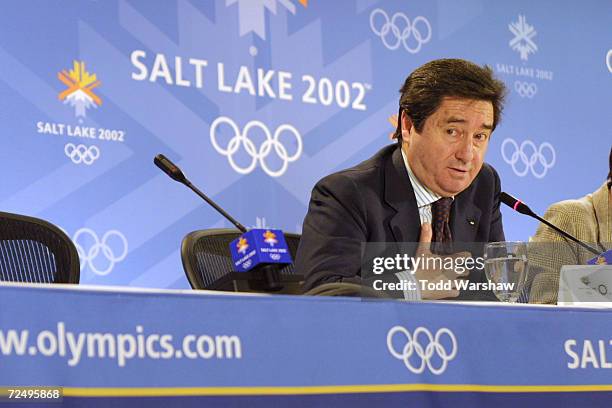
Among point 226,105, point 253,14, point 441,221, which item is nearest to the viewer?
point 441,221

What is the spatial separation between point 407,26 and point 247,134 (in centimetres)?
105

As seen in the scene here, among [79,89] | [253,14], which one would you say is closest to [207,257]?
[79,89]

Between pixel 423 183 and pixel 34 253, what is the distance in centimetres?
99

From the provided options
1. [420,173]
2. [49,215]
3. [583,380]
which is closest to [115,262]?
[49,215]

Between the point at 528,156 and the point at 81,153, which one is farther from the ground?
the point at 528,156

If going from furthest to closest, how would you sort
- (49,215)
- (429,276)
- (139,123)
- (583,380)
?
(139,123) → (49,215) → (429,276) → (583,380)

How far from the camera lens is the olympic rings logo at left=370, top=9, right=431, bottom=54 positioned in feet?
13.9

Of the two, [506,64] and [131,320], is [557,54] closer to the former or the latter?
[506,64]

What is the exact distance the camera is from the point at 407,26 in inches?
170

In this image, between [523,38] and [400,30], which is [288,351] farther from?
[523,38]

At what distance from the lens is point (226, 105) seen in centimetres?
372

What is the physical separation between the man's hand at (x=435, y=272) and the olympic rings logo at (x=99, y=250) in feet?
7.14

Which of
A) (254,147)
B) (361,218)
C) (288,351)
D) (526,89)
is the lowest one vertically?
(288,351)

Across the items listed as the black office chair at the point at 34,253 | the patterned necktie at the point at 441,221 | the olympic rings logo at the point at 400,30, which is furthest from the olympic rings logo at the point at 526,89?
the black office chair at the point at 34,253
